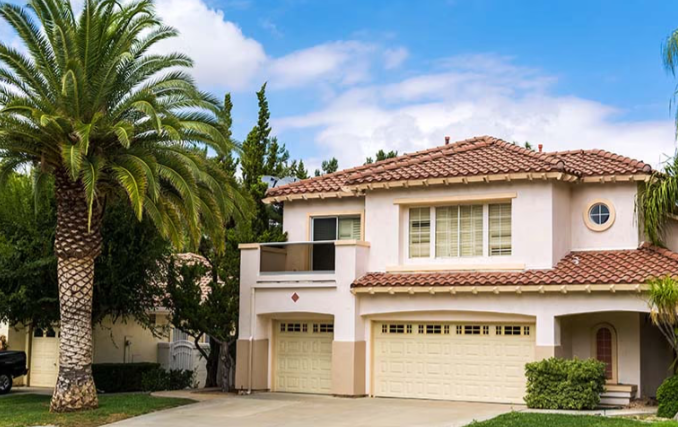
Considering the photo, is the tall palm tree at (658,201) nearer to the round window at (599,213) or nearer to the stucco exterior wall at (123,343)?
the round window at (599,213)

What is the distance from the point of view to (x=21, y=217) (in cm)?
2809

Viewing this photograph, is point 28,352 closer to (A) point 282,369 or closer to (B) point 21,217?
(B) point 21,217

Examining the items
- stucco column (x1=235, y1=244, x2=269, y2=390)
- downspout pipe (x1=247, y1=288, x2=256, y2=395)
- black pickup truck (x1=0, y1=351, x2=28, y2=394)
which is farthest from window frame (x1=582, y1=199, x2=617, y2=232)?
black pickup truck (x1=0, y1=351, x2=28, y2=394)

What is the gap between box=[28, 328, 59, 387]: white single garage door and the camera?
34.2 m

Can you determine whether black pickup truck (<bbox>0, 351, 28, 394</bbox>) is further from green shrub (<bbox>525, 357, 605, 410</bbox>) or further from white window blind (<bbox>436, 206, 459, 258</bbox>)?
green shrub (<bbox>525, 357, 605, 410</bbox>)

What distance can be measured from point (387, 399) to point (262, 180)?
28.8 ft

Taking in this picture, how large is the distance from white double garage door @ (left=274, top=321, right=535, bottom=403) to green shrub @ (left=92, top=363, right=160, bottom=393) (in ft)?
22.0

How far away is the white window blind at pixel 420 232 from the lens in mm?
27109

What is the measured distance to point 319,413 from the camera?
2328 cm

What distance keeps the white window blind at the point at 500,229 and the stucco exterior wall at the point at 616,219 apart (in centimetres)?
188

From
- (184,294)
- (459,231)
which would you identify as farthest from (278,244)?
(459,231)

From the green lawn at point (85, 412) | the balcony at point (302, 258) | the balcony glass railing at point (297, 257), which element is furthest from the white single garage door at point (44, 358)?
the balcony glass railing at point (297, 257)

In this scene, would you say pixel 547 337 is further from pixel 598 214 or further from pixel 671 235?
pixel 671 235

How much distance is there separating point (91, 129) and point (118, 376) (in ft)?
42.2
